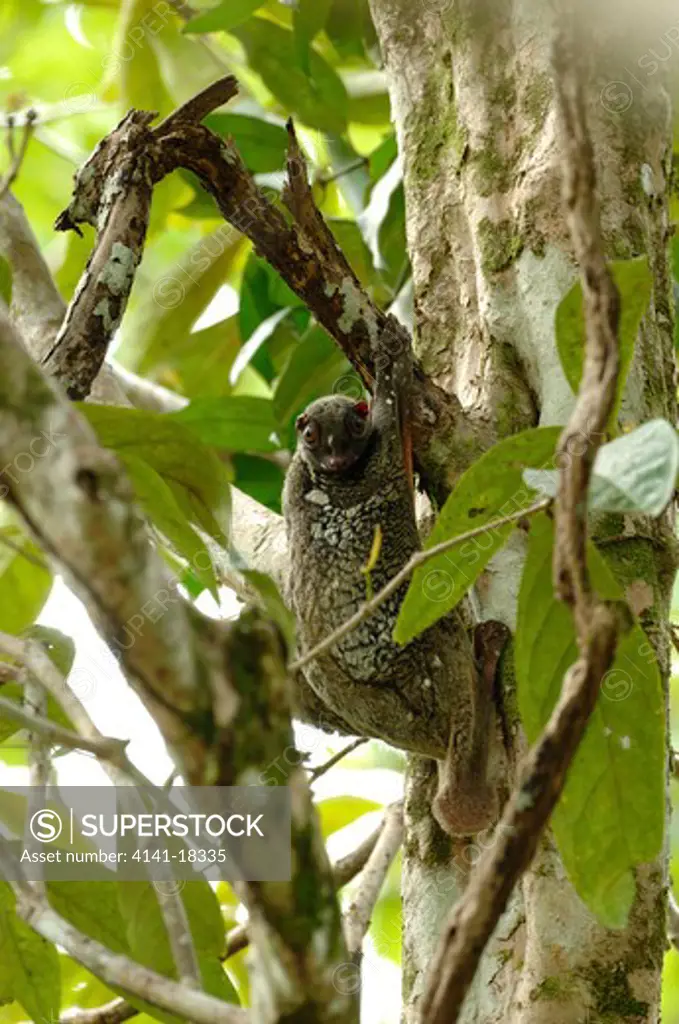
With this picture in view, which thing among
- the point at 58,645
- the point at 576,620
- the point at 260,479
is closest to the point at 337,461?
the point at 260,479

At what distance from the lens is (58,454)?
1.06m

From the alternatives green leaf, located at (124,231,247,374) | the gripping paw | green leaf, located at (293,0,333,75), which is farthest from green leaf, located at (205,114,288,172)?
the gripping paw

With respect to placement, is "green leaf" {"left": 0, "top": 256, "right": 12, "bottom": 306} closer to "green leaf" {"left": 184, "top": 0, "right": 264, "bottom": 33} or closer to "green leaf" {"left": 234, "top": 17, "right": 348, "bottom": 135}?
"green leaf" {"left": 184, "top": 0, "right": 264, "bottom": 33}

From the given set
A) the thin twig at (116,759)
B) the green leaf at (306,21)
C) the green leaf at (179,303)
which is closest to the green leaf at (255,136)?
the green leaf at (306,21)

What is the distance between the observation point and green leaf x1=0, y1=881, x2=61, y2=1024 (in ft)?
5.95

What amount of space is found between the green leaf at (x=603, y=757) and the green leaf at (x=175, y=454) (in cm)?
49

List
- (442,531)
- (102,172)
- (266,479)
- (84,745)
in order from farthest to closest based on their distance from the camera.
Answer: (266,479) → (102,172) → (442,531) → (84,745)

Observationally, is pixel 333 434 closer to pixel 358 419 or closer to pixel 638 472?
pixel 358 419

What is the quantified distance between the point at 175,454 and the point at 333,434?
1.58m

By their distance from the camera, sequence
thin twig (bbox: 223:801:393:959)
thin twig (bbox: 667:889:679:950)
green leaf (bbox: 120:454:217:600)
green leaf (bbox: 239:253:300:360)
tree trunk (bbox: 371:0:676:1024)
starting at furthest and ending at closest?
green leaf (bbox: 239:253:300:360), thin twig (bbox: 223:801:393:959), thin twig (bbox: 667:889:679:950), tree trunk (bbox: 371:0:676:1024), green leaf (bbox: 120:454:217:600)

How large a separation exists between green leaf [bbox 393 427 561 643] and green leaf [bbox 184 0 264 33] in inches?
79.2

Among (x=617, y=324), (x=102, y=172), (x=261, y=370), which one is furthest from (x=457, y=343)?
(x=617, y=324)

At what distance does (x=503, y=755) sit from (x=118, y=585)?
1.63 meters

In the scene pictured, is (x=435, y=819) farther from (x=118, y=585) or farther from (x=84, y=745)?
(x=118, y=585)
